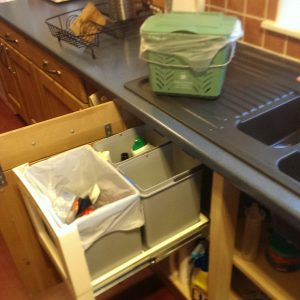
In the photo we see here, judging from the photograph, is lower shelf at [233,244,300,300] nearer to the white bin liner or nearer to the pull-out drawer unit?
the pull-out drawer unit

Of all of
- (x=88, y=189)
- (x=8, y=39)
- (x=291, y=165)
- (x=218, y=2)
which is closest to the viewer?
(x=291, y=165)

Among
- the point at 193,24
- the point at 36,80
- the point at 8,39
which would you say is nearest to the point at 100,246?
the point at 193,24

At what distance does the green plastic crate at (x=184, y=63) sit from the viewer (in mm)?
993

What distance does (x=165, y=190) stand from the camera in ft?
3.19

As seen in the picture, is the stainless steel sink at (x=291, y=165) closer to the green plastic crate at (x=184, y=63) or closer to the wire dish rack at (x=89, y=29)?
the green plastic crate at (x=184, y=63)

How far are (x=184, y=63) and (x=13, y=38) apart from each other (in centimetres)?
140

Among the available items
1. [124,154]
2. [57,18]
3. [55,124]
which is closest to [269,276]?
[124,154]

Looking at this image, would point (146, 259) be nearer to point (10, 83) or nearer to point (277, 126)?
point (277, 126)

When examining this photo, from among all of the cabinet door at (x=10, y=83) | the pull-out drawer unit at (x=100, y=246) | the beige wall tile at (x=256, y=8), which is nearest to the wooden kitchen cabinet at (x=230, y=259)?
the pull-out drawer unit at (x=100, y=246)

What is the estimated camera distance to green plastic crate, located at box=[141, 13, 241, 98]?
993mm

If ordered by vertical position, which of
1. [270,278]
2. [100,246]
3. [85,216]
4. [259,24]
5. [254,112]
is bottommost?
[270,278]

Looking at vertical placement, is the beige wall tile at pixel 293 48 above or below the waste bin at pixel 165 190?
above

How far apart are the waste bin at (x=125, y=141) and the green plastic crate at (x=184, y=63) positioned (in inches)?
7.1

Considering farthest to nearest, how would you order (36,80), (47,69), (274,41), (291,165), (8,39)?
1. (8,39)
2. (36,80)
3. (47,69)
4. (274,41)
5. (291,165)
